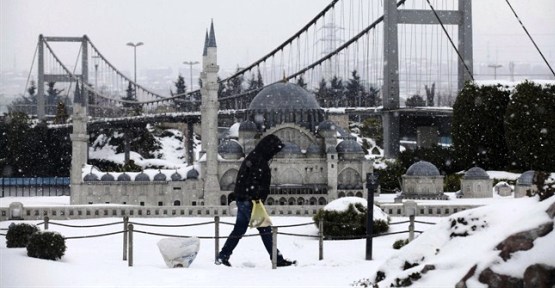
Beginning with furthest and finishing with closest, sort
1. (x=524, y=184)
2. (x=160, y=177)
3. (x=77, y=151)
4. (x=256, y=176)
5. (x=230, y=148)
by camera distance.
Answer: (x=160, y=177) < (x=230, y=148) < (x=77, y=151) < (x=524, y=184) < (x=256, y=176)

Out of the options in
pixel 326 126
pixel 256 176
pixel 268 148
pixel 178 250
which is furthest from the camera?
pixel 326 126

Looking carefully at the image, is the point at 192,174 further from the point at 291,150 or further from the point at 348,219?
the point at 348,219

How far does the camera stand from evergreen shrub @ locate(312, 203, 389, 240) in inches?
893

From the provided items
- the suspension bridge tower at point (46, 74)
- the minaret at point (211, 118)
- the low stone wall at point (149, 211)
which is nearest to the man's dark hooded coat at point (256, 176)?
the low stone wall at point (149, 211)

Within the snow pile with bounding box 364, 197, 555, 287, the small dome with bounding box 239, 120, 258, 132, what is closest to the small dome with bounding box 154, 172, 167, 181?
the small dome with bounding box 239, 120, 258, 132

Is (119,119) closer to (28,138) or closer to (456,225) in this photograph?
(28,138)

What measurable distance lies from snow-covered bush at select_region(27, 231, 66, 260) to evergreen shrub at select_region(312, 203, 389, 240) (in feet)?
27.0

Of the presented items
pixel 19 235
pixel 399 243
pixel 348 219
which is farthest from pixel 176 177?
pixel 19 235

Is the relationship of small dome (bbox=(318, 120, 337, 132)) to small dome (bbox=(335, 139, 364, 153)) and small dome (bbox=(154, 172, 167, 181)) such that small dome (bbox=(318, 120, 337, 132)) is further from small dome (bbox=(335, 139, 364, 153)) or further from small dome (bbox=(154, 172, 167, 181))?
small dome (bbox=(154, 172, 167, 181))

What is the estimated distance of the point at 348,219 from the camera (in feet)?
76.0

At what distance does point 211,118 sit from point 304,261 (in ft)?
81.8

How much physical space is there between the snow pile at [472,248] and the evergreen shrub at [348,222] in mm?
10405

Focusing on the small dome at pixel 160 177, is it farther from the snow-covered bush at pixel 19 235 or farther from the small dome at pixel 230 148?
the snow-covered bush at pixel 19 235

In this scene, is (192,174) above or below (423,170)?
below
